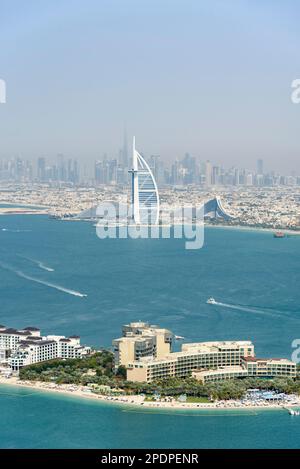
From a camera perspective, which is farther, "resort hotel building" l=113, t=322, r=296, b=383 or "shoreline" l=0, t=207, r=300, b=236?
"shoreline" l=0, t=207, r=300, b=236

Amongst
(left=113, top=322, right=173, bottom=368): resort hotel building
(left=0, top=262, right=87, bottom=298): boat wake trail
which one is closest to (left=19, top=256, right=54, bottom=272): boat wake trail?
(left=0, top=262, right=87, bottom=298): boat wake trail

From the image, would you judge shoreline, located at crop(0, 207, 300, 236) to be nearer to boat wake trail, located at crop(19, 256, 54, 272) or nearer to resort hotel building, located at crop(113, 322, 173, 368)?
boat wake trail, located at crop(19, 256, 54, 272)

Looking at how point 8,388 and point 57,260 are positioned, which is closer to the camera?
point 8,388

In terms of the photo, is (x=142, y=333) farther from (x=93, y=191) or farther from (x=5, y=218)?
(x=93, y=191)

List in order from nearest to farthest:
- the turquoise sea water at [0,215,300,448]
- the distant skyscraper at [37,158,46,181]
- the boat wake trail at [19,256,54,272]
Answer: the turquoise sea water at [0,215,300,448], the boat wake trail at [19,256,54,272], the distant skyscraper at [37,158,46,181]

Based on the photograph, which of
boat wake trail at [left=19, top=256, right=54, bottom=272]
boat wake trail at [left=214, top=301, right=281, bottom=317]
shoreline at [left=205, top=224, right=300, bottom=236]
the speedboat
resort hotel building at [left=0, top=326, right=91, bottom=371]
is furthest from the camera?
shoreline at [left=205, top=224, right=300, bottom=236]
